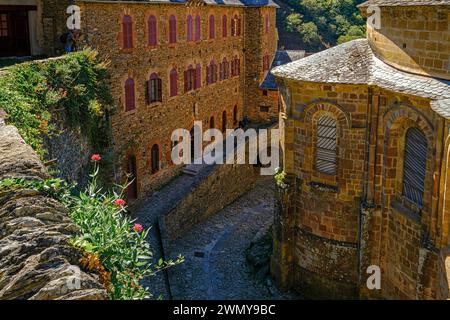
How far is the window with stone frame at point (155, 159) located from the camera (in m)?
24.0

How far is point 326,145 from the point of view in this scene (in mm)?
14867

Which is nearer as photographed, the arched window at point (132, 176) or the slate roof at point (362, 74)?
the slate roof at point (362, 74)

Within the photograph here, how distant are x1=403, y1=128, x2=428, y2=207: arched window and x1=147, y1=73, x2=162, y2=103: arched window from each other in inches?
502

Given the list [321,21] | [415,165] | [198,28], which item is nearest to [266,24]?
[198,28]

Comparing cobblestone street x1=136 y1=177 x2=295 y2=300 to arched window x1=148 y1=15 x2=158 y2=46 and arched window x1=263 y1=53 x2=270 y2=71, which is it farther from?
arched window x1=263 y1=53 x2=270 y2=71

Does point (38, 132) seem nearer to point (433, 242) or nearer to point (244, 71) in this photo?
point (433, 242)

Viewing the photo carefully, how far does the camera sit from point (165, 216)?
66.6ft

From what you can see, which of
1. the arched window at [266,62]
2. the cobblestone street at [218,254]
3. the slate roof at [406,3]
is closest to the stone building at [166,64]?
the arched window at [266,62]

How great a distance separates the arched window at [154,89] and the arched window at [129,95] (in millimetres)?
1310

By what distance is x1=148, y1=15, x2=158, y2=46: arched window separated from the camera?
22453mm

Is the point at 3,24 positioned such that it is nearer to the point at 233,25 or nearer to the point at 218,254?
the point at 218,254

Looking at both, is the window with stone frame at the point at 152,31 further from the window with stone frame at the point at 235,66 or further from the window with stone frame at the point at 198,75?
the window with stone frame at the point at 235,66

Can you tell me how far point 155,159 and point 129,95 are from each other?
394cm
